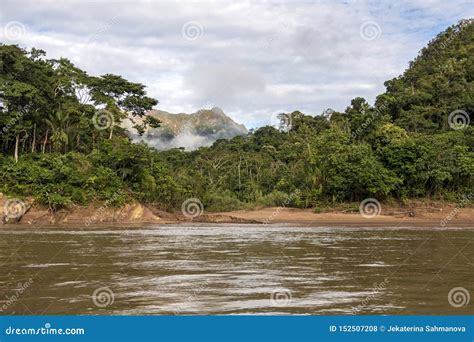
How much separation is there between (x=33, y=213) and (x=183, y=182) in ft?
69.6

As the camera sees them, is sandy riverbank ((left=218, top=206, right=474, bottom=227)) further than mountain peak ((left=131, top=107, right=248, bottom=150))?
No

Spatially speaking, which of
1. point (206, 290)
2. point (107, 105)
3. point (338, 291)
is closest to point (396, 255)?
point (338, 291)

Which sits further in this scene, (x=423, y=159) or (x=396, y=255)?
(x=423, y=159)

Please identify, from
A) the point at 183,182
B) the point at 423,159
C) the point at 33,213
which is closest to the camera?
the point at 33,213

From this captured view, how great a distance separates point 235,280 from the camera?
38.8ft

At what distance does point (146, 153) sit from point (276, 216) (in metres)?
14.9

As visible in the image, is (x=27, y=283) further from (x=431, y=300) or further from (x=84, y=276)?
(x=431, y=300)

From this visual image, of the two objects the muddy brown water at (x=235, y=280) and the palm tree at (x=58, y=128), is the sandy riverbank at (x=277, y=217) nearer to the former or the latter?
the palm tree at (x=58, y=128)

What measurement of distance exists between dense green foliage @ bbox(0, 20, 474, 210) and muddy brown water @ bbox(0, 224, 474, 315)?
26246 mm

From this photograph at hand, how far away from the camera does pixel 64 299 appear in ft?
30.7

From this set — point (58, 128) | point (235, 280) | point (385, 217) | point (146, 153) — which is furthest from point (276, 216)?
point (235, 280)

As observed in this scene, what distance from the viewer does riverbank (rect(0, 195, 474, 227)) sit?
143 feet

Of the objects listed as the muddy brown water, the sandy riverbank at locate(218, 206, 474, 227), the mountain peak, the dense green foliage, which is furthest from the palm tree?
the mountain peak

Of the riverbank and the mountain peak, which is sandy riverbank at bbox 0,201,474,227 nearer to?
the riverbank
